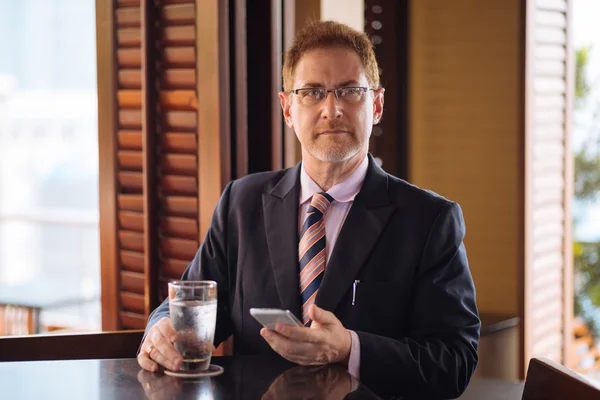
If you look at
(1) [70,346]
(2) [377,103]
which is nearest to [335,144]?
(2) [377,103]

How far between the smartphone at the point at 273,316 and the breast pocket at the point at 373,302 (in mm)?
407

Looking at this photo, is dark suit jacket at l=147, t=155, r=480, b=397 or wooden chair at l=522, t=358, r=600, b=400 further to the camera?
dark suit jacket at l=147, t=155, r=480, b=397

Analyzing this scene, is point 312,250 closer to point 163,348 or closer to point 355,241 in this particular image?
point 355,241

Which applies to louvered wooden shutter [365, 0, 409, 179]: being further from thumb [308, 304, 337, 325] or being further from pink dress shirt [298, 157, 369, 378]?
thumb [308, 304, 337, 325]

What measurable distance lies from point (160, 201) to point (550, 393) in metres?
1.63

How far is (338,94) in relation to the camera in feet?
6.32

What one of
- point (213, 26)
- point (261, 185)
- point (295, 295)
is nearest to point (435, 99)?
point (213, 26)

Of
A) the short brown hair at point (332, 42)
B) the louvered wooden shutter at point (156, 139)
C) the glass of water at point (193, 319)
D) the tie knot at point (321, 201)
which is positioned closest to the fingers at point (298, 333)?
the glass of water at point (193, 319)

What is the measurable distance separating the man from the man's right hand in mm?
232

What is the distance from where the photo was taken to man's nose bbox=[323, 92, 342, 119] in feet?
6.23

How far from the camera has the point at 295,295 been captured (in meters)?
1.90

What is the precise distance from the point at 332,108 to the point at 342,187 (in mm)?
207

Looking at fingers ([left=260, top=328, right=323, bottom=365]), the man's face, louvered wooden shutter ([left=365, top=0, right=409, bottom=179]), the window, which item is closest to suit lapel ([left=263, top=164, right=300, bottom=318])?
the man's face

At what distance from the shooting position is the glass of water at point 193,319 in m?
1.50
